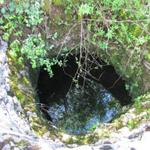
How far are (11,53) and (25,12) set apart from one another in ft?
1.92

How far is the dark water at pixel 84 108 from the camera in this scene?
212 inches

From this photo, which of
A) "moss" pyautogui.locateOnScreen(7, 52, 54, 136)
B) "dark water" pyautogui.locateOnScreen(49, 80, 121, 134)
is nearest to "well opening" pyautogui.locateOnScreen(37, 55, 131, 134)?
"dark water" pyautogui.locateOnScreen(49, 80, 121, 134)

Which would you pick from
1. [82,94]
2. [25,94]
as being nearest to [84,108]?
[82,94]

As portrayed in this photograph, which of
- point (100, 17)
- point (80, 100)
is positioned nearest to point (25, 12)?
point (100, 17)

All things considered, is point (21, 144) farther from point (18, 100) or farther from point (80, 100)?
point (80, 100)

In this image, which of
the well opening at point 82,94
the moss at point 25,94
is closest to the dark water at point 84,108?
the well opening at point 82,94

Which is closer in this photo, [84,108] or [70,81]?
[84,108]

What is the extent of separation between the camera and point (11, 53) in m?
4.52

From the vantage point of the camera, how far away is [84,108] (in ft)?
18.6

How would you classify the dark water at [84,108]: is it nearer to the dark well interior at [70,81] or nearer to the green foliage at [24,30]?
the dark well interior at [70,81]

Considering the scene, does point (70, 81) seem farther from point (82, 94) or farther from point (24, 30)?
point (24, 30)

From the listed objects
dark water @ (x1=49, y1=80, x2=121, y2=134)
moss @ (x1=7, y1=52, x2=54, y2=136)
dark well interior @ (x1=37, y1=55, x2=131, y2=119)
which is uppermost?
dark well interior @ (x1=37, y1=55, x2=131, y2=119)

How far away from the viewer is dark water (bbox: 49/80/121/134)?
5379mm

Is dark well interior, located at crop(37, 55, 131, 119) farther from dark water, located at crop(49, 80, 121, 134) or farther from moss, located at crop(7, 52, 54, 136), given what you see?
moss, located at crop(7, 52, 54, 136)
